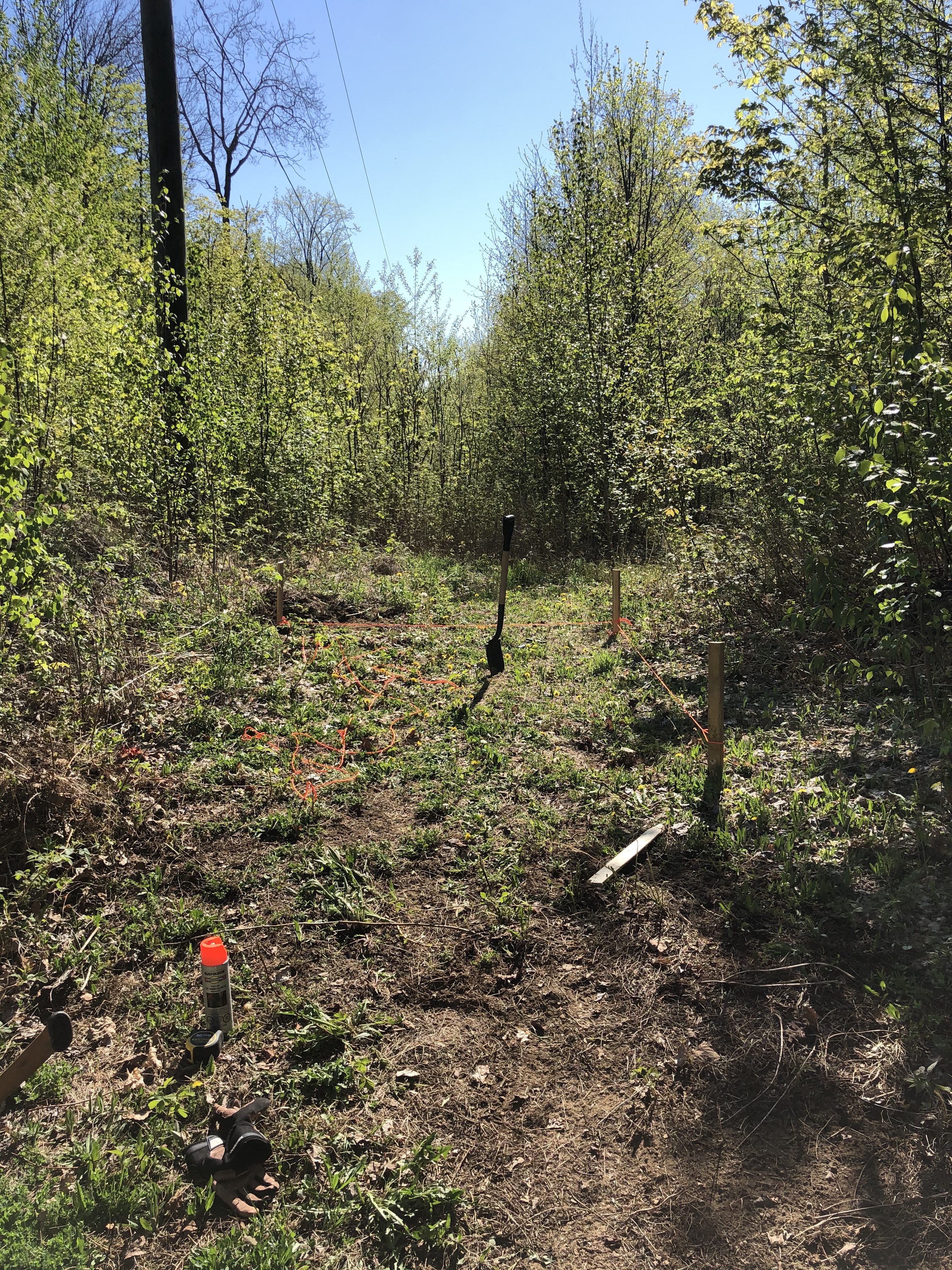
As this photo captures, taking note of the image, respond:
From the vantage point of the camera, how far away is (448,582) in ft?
38.4

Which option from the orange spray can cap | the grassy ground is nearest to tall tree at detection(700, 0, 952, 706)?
the grassy ground

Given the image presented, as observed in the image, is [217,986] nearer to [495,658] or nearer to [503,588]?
[495,658]

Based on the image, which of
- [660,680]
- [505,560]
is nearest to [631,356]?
[505,560]

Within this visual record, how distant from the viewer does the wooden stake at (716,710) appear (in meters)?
4.54

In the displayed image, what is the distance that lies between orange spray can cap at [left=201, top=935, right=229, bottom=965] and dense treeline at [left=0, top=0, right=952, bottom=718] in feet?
5.59

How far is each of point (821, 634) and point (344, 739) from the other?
14.0 feet

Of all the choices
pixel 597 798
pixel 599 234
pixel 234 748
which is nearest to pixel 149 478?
pixel 234 748

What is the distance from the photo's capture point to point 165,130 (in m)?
8.16

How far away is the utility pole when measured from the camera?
26.4 ft

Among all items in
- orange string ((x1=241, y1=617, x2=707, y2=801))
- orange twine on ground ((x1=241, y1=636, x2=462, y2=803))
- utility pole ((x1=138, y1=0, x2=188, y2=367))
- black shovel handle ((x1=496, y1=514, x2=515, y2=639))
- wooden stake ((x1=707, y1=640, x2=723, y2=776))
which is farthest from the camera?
utility pole ((x1=138, y1=0, x2=188, y2=367))

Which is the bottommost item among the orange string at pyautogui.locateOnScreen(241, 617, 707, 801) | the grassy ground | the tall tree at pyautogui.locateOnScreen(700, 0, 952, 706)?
the grassy ground

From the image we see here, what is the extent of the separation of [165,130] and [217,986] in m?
8.93

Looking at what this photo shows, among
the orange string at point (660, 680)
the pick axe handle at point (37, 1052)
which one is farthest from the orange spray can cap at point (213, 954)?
the orange string at point (660, 680)

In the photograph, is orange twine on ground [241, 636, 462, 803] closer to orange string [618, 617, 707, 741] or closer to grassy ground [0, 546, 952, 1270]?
grassy ground [0, 546, 952, 1270]
